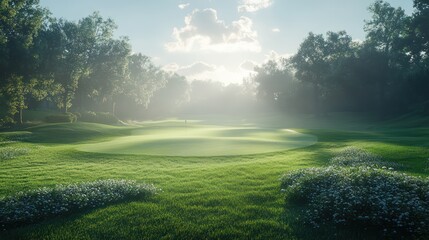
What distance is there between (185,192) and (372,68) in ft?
264

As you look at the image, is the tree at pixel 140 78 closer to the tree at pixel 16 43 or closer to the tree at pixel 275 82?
the tree at pixel 275 82

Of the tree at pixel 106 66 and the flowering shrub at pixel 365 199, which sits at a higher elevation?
the tree at pixel 106 66

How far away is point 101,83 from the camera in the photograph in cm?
8775

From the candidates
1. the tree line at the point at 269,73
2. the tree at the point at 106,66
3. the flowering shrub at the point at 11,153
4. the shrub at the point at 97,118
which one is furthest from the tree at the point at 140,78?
the flowering shrub at the point at 11,153

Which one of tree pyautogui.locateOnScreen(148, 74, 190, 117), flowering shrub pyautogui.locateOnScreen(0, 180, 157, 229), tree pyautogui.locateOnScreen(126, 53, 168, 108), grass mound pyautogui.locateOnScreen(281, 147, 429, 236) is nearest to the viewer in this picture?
grass mound pyautogui.locateOnScreen(281, 147, 429, 236)

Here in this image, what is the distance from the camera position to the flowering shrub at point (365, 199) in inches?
390

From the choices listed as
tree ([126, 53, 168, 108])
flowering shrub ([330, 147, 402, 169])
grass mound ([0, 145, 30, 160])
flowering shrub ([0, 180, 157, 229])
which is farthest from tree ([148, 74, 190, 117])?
flowering shrub ([0, 180, 157, 229])

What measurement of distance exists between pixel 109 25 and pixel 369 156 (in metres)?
76.6

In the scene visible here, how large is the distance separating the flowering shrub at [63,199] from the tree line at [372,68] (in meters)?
69.9

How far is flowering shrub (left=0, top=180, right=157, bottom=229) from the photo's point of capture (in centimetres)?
1162

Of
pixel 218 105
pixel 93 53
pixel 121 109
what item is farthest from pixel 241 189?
pixel 218 105

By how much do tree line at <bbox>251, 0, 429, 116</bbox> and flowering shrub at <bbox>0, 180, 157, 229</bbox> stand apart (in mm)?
69894

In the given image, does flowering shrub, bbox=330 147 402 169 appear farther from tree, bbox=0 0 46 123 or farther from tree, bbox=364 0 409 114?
tree, bbox=364 0 409 114

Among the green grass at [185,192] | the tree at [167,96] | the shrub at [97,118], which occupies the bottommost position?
the green grass at [185,192]
